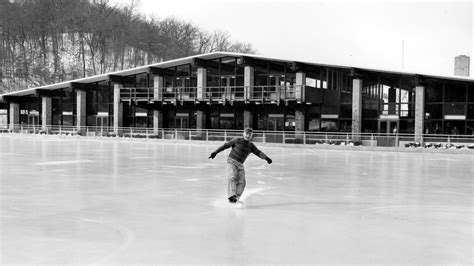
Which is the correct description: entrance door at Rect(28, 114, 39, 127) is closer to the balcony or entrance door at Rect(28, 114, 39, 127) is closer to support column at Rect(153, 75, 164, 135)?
the balcony

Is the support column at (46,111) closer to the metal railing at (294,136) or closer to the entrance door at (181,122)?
the metal railing at (294,136)

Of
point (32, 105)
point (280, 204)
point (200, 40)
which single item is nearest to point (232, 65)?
point (32, 105)

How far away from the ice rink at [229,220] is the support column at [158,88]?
29.5 m

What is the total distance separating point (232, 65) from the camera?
4253 cm

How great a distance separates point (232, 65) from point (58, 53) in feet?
161

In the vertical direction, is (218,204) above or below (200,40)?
below

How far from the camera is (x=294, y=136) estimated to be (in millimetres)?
36750

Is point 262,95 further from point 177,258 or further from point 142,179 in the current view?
point 177,258

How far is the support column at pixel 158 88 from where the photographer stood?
1706 inches

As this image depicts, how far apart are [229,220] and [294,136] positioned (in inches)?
1158

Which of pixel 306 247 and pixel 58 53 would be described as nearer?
pixel 306 247

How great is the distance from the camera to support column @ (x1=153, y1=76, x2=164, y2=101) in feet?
142

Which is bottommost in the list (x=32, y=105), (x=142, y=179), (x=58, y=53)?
(x=142, y=179)

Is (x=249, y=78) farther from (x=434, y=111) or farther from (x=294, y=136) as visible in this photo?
(x=434, y=111)
